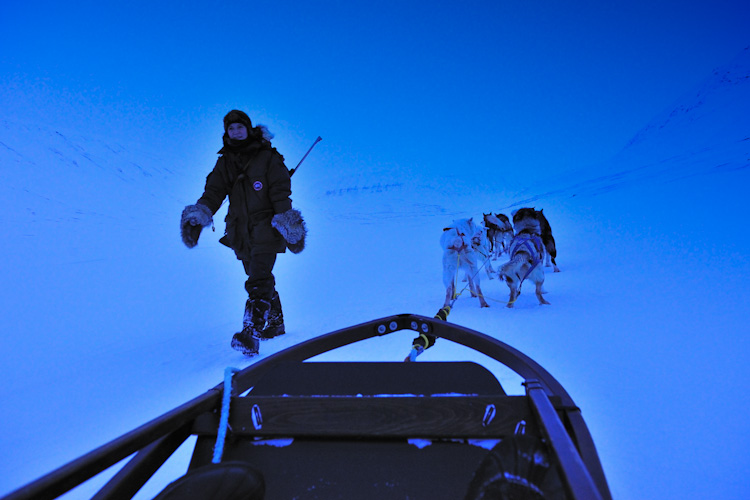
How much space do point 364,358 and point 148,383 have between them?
66.9 inches

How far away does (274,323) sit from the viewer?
4168mm

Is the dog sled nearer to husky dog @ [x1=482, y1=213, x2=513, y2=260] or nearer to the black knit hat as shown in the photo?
the black knit hat

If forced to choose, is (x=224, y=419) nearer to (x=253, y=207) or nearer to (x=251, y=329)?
(x=251, y=329)

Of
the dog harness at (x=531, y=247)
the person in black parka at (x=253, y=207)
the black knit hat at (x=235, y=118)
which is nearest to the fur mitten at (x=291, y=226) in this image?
the person in black parka at (x=253, y=207)

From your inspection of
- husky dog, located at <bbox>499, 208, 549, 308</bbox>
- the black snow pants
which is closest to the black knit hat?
the black snow pants

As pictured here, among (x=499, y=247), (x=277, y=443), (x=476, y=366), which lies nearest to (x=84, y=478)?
(x=277, y=443)

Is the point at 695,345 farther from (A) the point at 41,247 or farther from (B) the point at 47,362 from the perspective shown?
(A) the point at 41,247

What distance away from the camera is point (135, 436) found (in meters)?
1.03

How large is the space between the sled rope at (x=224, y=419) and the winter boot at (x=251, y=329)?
2089mm

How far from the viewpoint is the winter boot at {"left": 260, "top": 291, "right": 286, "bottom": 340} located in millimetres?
4125

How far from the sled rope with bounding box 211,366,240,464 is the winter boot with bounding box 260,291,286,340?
9.07ft

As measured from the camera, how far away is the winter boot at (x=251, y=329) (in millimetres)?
3426

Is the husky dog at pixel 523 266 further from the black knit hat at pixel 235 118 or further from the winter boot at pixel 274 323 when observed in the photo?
the black knit hat at pixel 235 118

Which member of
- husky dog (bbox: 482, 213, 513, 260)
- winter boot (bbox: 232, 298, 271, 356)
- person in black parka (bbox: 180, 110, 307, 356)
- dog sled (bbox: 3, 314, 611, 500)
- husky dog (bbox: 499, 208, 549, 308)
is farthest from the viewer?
husky dog (bbox: 482, 213, 513, 260)
